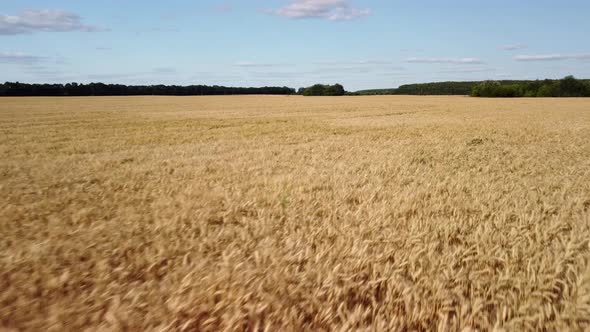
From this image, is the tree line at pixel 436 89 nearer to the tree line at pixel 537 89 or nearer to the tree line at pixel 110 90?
the tree line at pixel 537 89

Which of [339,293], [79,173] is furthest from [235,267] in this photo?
[79,173]

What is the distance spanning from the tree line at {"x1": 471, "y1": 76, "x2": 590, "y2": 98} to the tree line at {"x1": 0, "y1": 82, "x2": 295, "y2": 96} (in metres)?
50.7

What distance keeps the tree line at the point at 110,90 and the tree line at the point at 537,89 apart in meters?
50.7

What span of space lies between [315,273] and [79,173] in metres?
5.30

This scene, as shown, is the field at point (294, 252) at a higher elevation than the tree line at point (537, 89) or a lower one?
lower

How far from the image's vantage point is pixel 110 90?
269ft

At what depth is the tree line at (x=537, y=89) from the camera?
256ft

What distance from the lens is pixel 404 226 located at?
3443 mm

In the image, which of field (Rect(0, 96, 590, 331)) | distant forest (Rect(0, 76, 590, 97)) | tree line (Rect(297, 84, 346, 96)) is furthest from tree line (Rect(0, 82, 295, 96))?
field (Rect(0, 96, 590, 331))

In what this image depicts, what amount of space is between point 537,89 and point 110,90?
9015cm

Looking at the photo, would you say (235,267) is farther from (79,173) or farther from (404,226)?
(79,173)

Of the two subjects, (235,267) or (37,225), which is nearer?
(235,267)

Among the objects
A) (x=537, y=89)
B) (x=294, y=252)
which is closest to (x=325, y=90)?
(x=537, y=89)

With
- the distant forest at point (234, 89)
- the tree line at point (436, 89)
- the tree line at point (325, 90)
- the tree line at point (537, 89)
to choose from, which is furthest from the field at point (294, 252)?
the tree line at point (436, 89)
